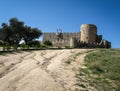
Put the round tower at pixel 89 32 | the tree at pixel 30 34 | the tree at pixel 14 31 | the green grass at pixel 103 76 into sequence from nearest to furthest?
1. the green grass at pixel 103 76
2. the tree at pixel 14 31
3. the tree at pixel 30 34
4. the round tower at pixel 89 32

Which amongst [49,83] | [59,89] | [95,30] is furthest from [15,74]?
[95,30]

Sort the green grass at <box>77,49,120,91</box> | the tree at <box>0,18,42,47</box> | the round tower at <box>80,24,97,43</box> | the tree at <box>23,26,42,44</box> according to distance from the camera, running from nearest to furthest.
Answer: the green grass at <box>77,49,120,91</box>, the tree at <box>0,18,42,47</box>, the tree at <box>23,26,42,44</box>, the round tower at <box>80,24,97,43</box>

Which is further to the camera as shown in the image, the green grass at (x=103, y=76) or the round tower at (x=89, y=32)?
the round tower at (x=89, y=32)

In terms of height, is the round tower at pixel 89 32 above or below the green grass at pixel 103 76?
above

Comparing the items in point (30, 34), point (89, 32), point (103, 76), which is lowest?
point (103, 76)

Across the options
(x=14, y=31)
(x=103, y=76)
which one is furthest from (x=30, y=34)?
(x=103, y=76)

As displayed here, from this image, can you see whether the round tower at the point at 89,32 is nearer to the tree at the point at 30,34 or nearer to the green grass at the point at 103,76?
the tree at the point at 30,34

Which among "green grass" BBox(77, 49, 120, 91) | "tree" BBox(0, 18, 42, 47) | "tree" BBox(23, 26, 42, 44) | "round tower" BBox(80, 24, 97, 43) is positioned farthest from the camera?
"round tower" BBox(80, 24, 97, 43)

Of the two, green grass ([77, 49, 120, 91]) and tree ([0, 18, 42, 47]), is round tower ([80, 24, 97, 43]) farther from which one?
green grass ([77, 49, 120, 91])

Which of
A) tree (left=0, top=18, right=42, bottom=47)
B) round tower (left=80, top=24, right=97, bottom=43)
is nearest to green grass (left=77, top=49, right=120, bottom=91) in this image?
tree (left=0, top=18, right=42, bottom=47)

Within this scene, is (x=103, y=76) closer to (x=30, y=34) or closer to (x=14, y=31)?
(x=14, y=31)

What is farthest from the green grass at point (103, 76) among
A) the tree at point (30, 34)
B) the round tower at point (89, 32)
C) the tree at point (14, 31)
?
the round tower at point (89, 32)

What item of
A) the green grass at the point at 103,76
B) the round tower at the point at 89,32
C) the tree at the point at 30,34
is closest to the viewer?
the green grass at the point at 103,76

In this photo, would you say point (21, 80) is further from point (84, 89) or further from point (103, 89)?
point (103, 89)
